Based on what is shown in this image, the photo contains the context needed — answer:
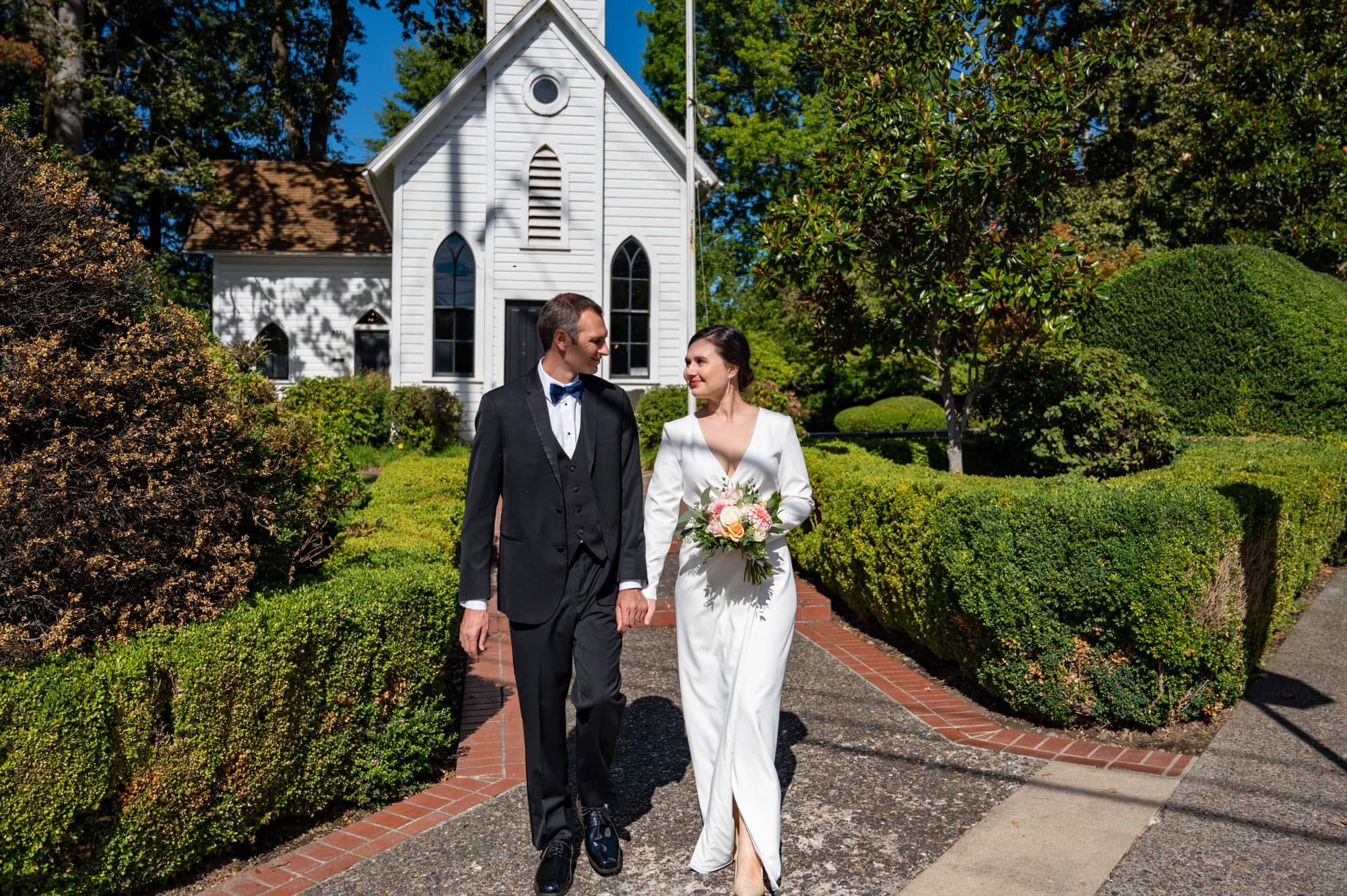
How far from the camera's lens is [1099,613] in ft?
18.0

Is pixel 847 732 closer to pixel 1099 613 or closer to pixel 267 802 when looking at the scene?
pixel 1099 613

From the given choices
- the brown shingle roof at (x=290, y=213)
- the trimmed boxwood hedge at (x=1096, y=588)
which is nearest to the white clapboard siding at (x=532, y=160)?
the brown shingle roof at (x=290, y=213)

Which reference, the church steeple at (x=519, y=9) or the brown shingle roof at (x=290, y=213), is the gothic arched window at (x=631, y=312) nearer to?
the church steeple at (x=519, y=9)

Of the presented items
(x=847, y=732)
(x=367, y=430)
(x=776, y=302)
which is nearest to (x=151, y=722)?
(x=847, y=732)

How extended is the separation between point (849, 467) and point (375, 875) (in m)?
5.51

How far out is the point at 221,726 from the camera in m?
3.76

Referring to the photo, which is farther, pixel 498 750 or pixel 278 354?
pixel 278 354

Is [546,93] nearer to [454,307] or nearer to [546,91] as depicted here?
[546,91]

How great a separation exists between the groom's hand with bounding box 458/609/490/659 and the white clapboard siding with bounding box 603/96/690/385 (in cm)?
1460

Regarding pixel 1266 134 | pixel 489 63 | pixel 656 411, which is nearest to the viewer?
pixel 1266 134

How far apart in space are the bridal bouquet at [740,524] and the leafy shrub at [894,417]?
838 inches

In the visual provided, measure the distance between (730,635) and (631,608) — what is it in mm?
429

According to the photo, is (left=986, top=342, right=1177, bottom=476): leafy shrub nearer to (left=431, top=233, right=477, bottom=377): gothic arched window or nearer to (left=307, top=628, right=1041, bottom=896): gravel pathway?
(left=307, top=628, right=1041, bottom=896): gravel pathway

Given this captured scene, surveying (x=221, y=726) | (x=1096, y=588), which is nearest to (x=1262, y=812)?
(x=1096, y=588)
